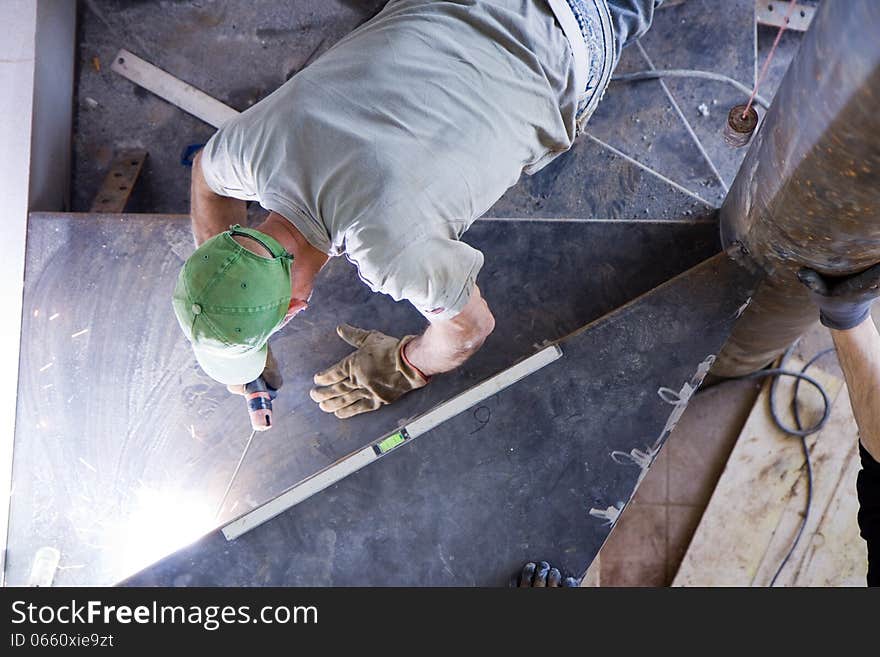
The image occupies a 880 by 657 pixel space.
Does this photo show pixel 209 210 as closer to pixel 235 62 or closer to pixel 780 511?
pixel 235 62

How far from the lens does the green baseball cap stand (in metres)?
1.92

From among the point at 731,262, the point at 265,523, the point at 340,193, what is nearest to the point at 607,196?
the point at 731,262

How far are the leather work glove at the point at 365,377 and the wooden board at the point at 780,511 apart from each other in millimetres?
1548

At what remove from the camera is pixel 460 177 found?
205 centimetres

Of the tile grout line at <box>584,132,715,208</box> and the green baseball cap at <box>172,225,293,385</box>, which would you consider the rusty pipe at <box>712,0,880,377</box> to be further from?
the green baseball cap at <box>172,225,293,385</box>

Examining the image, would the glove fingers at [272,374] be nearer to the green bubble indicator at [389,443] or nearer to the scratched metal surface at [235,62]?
the green bubble indicator at [389,443]

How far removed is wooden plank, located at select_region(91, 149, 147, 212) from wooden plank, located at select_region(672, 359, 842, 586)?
274 centimetres

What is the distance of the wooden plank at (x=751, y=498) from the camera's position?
346 centimetres

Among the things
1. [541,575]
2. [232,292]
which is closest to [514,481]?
[541,575]

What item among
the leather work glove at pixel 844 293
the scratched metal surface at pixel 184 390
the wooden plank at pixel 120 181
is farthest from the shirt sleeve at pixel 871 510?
the wooden plank at pixel 120 181

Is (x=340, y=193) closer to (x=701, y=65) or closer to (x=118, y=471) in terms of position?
(x=118, y=471)

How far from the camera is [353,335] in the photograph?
2.84 meters

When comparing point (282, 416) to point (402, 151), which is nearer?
point (402, 151)
